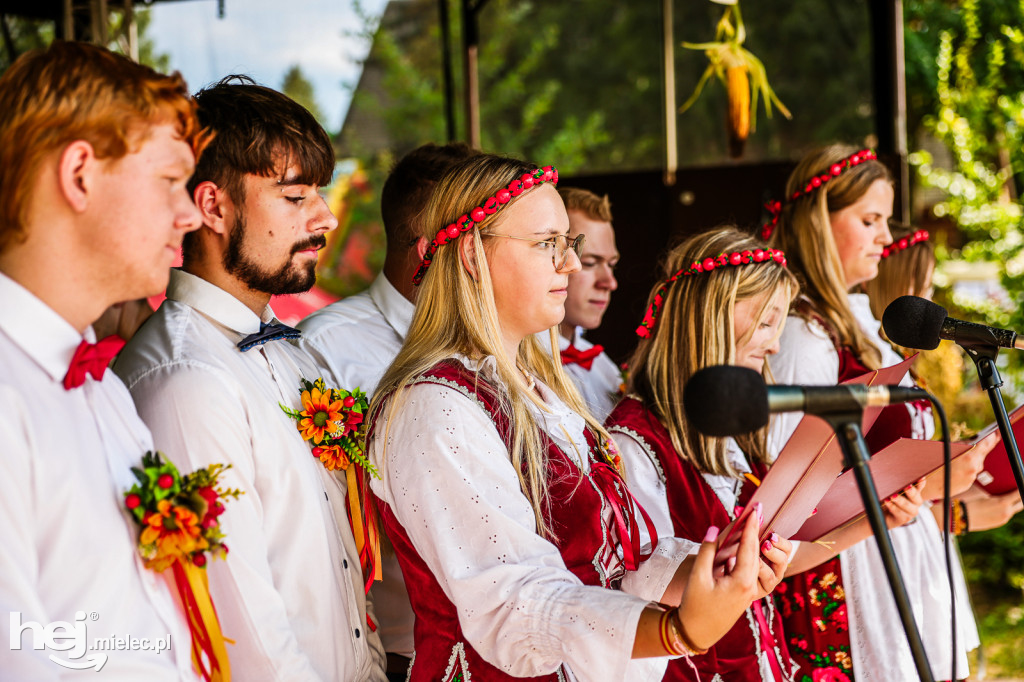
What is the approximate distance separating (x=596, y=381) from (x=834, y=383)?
812 mm

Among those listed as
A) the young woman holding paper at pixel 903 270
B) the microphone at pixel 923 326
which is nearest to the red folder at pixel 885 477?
the microphone at pixel 923 326

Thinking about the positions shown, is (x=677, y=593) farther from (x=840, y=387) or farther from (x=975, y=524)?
(x=975, y=524)

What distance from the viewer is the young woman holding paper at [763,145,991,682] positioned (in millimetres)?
2682

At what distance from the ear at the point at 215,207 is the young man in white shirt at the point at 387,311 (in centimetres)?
52

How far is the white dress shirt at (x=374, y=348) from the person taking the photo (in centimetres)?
237

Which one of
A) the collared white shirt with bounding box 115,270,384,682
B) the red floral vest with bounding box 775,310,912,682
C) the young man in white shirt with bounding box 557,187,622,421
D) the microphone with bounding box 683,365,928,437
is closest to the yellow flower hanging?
the young man in white shirt with bounding box 557,187,622,421

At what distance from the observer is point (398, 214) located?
301cm

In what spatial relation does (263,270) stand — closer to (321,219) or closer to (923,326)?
(321,219)

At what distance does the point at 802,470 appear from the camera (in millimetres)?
1633

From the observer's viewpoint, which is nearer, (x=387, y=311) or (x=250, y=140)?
(x=250, y=140)

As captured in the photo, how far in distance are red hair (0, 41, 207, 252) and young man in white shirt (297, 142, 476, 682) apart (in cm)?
104

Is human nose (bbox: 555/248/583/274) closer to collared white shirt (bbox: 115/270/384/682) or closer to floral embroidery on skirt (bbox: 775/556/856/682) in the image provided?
collared white shirt (bbox: 115/270/384/682)

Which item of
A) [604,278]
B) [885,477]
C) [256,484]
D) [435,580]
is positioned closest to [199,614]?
[256,484]

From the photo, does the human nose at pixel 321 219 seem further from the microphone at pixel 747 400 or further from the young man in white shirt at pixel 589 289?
the young man in white shirt at pixel 589 289
